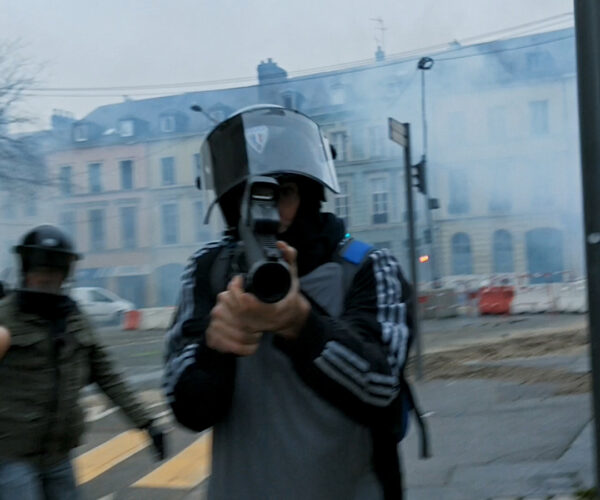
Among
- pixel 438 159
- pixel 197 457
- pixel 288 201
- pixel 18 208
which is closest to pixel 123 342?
pixel 18 208

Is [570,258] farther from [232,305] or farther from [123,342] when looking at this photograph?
[232,305]

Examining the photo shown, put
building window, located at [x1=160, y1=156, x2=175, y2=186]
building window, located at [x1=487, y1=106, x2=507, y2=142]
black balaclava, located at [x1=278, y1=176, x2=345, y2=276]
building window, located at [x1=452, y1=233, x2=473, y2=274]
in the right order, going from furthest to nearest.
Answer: building window, located at [x1=452, y1=233, x2=473, y2=274] < building window, located at [x1=487, y1=106, x2=507, y2=142] < building window, located at [x1=160, y1=156, x2=175, y2=186] < black balaclava, located at [x1=278, y1=176, x2=345, y2=276]

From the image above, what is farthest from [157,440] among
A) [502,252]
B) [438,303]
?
[502,252]

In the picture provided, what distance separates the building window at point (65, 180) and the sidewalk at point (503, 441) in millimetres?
8622

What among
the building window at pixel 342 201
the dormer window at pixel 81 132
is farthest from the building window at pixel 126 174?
the building window at pixel 342 201

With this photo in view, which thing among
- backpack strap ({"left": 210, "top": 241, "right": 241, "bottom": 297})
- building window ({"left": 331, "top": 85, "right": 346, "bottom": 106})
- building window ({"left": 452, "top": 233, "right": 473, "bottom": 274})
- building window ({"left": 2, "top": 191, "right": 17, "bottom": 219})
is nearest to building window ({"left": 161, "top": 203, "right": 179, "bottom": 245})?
building window ({"left": 331, "top": 85, "right": 346, "bottom": 106})

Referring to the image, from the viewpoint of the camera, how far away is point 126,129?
15.1 meters

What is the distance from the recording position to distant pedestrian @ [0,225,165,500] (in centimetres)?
263

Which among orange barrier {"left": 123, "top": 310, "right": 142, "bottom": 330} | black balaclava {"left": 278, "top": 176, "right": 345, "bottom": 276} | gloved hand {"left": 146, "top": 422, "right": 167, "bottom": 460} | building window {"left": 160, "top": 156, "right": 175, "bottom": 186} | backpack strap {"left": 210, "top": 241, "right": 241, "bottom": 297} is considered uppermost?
building window {"left": 160, "top": 156, "right": 175, "bottom": 186}

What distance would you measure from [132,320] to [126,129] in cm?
592

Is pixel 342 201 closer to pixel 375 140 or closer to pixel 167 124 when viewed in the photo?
pixel 167 124

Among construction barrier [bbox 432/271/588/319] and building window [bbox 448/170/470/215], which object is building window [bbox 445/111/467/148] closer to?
building window [bbox 448/170/470/215]

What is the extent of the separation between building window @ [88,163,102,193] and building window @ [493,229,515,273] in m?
10.8

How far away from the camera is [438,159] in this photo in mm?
19938
